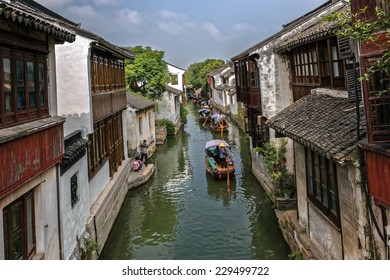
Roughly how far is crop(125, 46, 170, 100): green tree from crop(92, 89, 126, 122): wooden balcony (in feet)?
47.1

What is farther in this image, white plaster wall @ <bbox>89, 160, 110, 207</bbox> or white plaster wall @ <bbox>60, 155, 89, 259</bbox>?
white plaster wall @ <bbox>89, 160, 110, 207</bbox>

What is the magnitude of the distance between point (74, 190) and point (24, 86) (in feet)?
13.3

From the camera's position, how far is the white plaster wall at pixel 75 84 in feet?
44.4

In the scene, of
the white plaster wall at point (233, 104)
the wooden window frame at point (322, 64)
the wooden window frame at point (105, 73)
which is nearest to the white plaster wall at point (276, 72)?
the wooden window frame at point (322, 64)

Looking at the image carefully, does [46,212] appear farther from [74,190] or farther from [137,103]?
[137,103]

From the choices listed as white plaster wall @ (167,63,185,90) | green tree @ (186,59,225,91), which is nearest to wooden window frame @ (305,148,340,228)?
white plaster wall @ (167,63,185,90)

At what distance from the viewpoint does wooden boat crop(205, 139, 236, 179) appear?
21.9 m

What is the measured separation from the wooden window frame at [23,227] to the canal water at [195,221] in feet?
16.6

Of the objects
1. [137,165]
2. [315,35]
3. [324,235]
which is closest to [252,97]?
[315,35]

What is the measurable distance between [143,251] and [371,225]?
28.3 feet

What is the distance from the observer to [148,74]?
→ 35.8m

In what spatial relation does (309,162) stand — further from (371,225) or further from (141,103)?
(141,103)

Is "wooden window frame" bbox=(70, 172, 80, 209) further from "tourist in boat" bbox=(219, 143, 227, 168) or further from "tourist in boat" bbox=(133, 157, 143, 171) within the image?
"tourist in boat" bbox=(219, 143, 227, 168)

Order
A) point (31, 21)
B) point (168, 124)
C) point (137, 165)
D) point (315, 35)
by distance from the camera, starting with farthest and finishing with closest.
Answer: point (168, 124)
point (137, 165)
point (315, 35)
point (31, 21)
